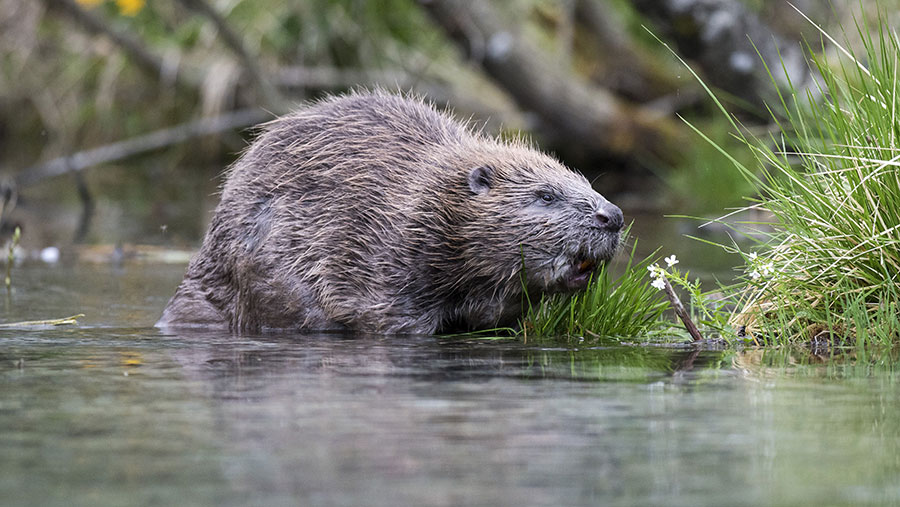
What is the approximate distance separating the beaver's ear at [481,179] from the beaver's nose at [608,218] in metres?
0.46

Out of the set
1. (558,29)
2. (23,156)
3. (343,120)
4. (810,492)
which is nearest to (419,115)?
(343,120)

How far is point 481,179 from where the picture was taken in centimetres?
475

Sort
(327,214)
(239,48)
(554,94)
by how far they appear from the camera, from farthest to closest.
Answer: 1. (554,94)
2. (239,48)
3. (327,214)

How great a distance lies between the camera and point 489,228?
15.2ft

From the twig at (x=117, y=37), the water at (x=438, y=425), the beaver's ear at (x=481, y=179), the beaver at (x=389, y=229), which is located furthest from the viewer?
the twig at (x=117, y=37)

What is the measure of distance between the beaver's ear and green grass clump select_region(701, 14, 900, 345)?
0.95m

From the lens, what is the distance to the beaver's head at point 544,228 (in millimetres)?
4508

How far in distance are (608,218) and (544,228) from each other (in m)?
0.23

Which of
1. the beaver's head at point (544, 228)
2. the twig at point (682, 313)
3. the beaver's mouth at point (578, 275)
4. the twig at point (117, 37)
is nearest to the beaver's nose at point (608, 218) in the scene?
the beaver's head at point (544, 228)

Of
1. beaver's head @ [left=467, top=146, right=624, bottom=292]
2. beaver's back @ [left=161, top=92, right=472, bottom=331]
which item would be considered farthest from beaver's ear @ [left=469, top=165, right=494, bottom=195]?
beaver's back @ [left=161, top=92, right=472, bottom=331]

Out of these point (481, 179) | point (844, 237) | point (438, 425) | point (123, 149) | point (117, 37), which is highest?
point (117, 37)

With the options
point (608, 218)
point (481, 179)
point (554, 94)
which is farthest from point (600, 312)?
point (554, 94)

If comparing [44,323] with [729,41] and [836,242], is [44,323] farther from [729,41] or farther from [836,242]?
[729,41]

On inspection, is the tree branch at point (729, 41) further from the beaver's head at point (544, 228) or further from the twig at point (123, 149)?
the beaver's head at point (544, 228)
